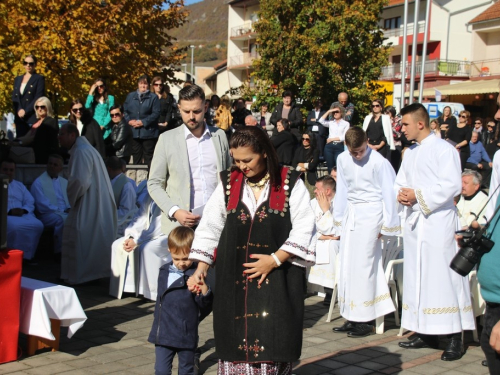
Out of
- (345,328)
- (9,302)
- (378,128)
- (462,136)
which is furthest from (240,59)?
(9,302)

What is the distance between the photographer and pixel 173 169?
5902 mm

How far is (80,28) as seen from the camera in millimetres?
19469

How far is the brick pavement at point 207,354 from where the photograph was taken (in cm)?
601

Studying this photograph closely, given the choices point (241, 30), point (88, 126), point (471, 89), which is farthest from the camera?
point (241, 30)

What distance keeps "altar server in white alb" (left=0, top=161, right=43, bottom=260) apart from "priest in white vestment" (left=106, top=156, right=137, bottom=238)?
1373 mm

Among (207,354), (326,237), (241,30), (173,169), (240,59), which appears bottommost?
(207,354)

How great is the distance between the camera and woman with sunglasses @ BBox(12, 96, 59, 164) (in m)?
12.0

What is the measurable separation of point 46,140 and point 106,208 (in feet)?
10.8

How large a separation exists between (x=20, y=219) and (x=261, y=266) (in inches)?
280

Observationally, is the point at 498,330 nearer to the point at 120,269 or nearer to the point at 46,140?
the point at 120,269

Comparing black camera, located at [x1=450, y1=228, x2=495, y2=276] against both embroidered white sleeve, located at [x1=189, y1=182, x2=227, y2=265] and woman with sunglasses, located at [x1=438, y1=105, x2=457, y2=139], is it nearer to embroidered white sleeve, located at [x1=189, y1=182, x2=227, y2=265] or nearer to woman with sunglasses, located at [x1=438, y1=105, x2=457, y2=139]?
embroidered white sleeve, located at [x1=189, y1=182, x2=227, y2=265]

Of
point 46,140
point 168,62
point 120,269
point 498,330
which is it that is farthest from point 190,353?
point 168,62

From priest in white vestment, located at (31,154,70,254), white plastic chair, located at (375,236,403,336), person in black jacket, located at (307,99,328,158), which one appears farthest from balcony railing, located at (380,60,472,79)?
white plastic chair, located at (375,236,403,336)

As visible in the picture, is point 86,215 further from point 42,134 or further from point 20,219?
point 42,134
